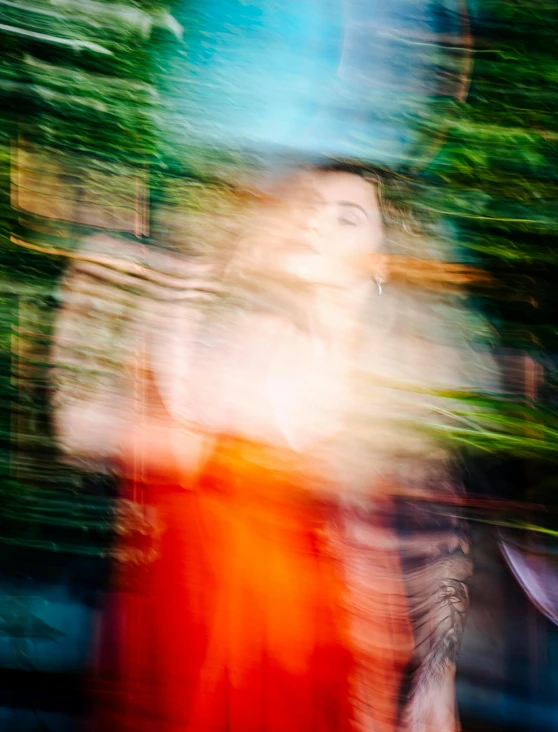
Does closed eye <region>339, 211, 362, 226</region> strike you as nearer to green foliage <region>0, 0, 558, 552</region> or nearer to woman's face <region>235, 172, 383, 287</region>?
woman's face <region>235, 172, 383, 287</region>

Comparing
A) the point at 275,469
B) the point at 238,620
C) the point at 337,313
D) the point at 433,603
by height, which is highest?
the point at 337,313

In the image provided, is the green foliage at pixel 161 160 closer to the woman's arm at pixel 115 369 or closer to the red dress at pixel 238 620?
the woman's arm at pixel 115 369

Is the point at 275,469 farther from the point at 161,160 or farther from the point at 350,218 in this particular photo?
the point at 161,160

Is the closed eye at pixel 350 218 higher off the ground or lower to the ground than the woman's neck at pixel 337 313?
higher

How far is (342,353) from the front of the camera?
1127 mm

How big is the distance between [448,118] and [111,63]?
2.09ft

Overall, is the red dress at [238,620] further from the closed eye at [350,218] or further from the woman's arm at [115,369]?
the closed eye at [350,218]

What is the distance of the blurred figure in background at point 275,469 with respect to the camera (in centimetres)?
110

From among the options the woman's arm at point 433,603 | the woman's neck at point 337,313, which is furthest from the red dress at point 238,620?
the woman's neck at point 337,313

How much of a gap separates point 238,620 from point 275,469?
28cm

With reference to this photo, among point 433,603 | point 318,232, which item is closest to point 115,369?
point 318,232

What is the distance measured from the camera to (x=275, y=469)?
112 cm

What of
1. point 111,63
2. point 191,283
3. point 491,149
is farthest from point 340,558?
point 111,63

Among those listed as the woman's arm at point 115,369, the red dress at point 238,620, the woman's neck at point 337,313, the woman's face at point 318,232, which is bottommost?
the red dress at point 238,620
